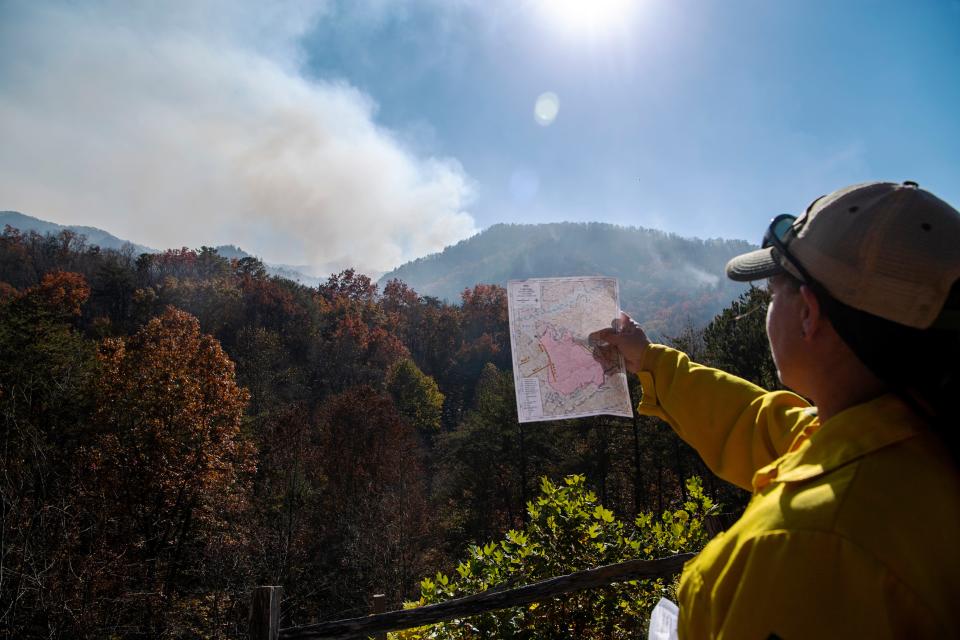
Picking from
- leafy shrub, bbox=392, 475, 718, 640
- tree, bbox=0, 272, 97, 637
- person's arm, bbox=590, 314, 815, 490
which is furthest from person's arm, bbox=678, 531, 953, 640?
tree, bbox=0, 272, 97, 637

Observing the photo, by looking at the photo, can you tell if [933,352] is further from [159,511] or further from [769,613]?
[159,511]

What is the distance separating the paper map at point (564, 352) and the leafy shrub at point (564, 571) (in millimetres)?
2208

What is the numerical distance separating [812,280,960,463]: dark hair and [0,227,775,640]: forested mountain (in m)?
3.94

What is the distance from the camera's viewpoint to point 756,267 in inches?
48.4

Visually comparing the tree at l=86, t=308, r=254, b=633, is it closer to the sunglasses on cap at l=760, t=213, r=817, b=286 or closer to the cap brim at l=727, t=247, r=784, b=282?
the cap brim at l=727, t=247, r=784, b=282

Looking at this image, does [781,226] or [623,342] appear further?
[623,342]

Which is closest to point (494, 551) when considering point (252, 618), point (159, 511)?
point (252, 618)

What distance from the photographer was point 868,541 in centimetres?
74

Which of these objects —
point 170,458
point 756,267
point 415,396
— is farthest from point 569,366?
point 415,396

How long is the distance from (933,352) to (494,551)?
4.41 meters

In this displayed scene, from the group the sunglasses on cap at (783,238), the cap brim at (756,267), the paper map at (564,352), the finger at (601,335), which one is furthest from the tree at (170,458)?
the sunglasses on cap at (783,238)

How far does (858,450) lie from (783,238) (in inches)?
19.2

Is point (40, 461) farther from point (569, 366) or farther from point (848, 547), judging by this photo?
point (848, 547)

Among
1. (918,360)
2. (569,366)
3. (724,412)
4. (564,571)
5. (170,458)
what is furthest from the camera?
(170,458)
